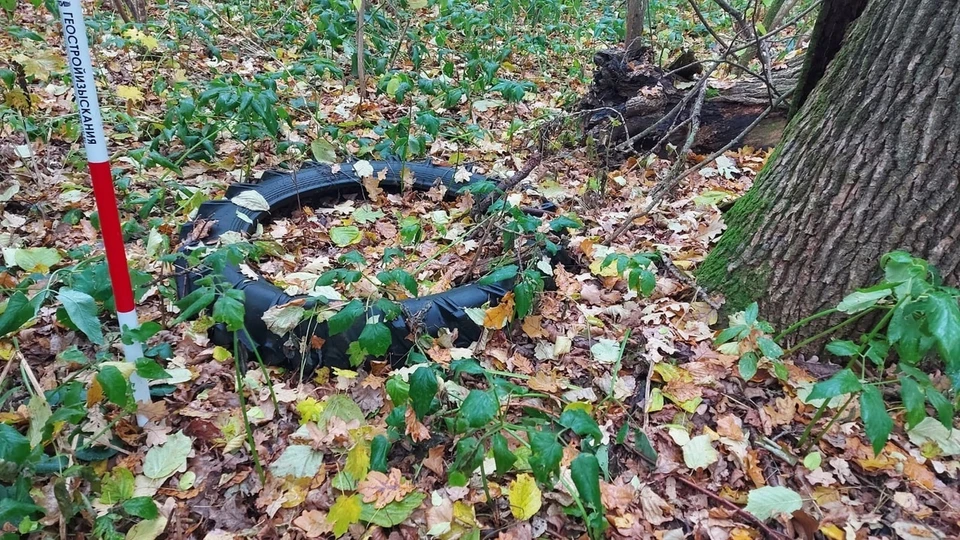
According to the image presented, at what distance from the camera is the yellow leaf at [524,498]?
156 centimetres

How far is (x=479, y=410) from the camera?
57.1 inches

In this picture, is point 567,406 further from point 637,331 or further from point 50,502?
point 50,502

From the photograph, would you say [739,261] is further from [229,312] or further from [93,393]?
[93,393]

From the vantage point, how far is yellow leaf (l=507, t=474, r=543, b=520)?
1562mm

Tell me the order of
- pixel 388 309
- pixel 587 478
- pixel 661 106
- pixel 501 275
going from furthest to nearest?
pixel 661 106
pixel 501 275
pixel 388 309
pixel 587 478

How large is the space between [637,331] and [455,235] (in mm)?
1061

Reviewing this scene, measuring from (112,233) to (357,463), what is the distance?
0.91 meters

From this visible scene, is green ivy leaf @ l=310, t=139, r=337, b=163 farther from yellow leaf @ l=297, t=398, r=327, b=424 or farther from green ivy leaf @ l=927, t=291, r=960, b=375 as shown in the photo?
green ivy leaf @ l=927, t=291, r=960, b=375

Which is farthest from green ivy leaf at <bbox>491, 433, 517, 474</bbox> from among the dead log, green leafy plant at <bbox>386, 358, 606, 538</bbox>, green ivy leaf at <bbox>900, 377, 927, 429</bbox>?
the dead log

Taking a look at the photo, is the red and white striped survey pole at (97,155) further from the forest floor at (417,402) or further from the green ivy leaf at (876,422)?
the green ivy leaf at (876,422)

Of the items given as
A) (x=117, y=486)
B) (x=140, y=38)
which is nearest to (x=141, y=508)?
(x=117, y=486)

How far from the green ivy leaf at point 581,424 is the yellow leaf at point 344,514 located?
1.89 feet

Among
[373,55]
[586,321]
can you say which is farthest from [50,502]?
[373,55]

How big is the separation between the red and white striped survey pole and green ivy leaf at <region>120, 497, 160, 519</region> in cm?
38
